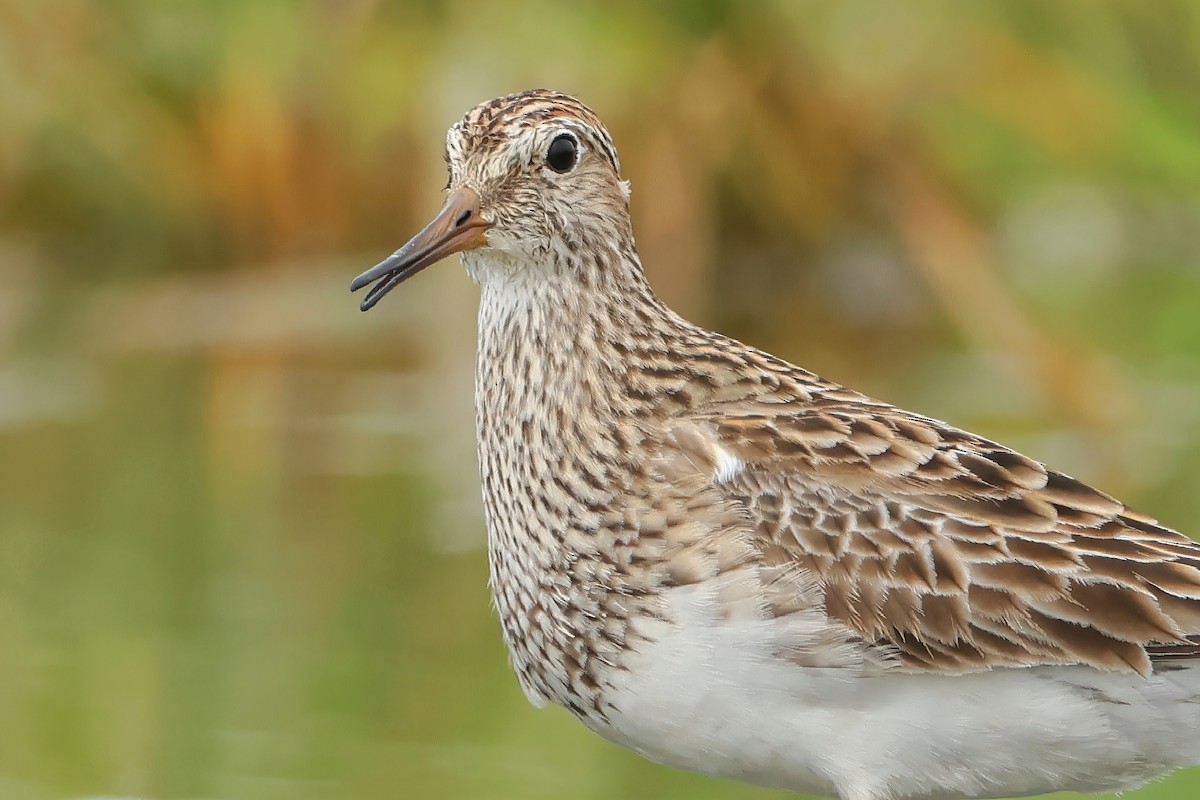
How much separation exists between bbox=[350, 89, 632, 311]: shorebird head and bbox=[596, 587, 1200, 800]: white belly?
4.25 ft

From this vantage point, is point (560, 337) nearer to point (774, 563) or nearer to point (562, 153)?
point (562, 153)

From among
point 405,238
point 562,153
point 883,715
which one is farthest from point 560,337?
point 405,238

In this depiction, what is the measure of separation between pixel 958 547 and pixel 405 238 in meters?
10.7

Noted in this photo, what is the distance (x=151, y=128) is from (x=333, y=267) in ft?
5.81

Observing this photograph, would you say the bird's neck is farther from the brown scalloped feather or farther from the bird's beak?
the brown scalloped feather

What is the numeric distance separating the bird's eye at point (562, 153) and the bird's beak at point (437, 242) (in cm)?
30

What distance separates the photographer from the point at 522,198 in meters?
6.97

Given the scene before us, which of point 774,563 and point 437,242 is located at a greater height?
point 437,242

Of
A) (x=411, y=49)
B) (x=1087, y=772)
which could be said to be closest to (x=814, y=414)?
(x=1087, y=772)

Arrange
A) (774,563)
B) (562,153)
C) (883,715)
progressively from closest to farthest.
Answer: (883,715), (774,563), (562,153)

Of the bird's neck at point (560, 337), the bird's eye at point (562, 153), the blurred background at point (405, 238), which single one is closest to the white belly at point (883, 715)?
the bird's neck at point (560, 337)

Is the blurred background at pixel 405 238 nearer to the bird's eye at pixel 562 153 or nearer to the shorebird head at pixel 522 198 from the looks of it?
the shorebird head at pixel 522 198

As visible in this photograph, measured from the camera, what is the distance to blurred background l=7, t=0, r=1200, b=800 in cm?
1173

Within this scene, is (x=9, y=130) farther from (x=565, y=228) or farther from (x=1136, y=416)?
(x=565, y=228)
